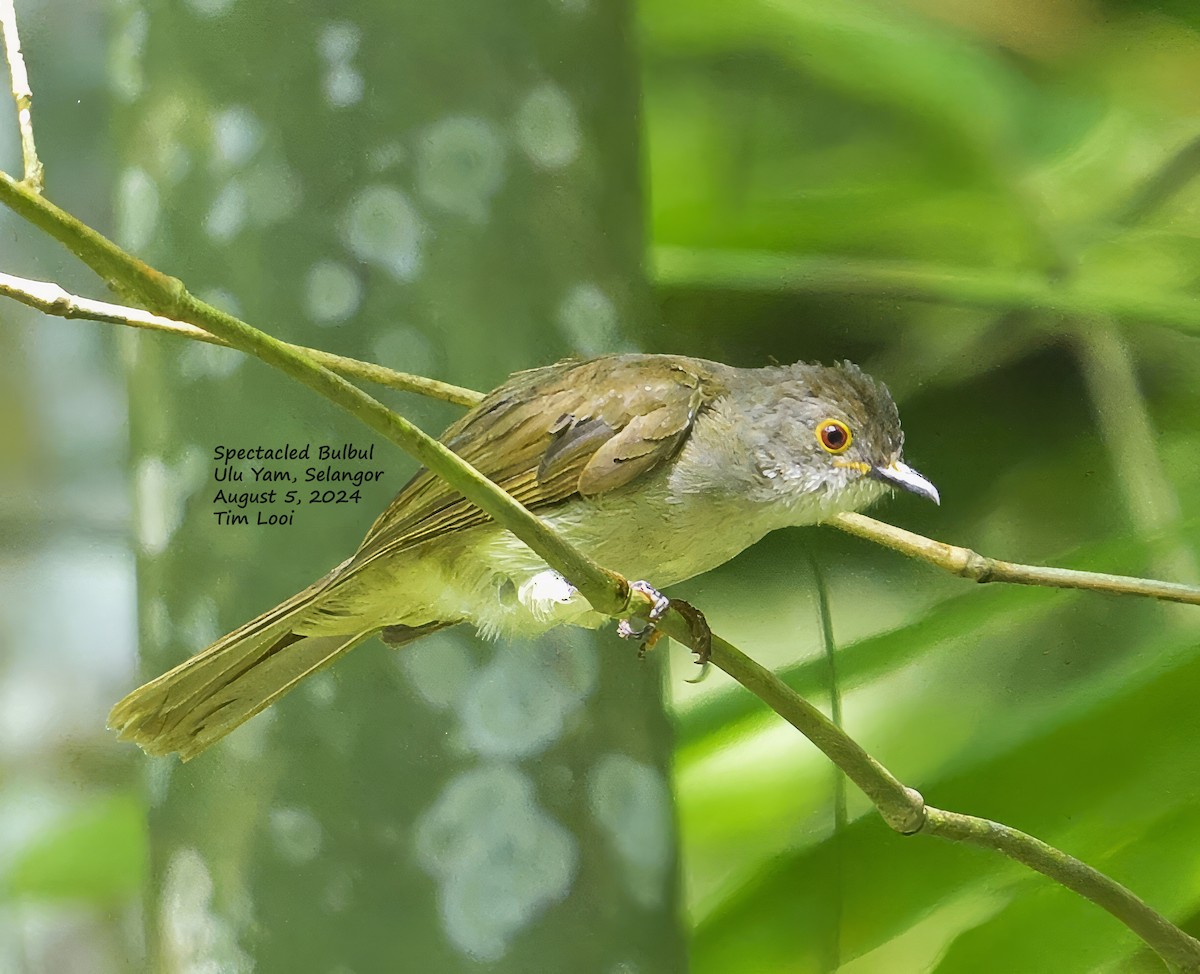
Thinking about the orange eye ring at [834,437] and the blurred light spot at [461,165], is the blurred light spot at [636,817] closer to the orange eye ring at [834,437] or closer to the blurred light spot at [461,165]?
the orange eye ring at [834,437]

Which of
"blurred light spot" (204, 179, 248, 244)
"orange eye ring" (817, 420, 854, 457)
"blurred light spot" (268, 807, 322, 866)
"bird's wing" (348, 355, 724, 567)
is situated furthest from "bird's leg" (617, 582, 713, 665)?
"blurred light spot" (204, 179, 248, 244)

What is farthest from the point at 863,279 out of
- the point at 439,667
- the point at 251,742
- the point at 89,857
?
the point at 89,857

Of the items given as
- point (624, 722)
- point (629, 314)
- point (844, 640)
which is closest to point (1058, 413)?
point (844, 640)

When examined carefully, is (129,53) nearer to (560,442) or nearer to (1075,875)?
(560,442)

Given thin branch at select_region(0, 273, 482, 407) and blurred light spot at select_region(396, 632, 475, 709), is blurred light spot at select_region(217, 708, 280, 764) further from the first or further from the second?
thin branch at select_region(0, 273, 482, 407)

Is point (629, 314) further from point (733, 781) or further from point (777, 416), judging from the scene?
point (733, 781)

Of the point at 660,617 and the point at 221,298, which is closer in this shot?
the point at 660,617

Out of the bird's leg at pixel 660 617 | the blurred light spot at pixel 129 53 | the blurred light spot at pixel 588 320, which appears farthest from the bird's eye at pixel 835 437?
the blurred light spot at pixel 129 53

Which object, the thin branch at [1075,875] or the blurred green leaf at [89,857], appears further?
the blurred green leaf at [89,857]
